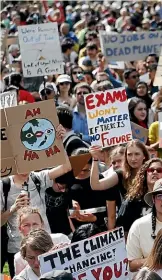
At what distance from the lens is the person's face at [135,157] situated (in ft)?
25.5

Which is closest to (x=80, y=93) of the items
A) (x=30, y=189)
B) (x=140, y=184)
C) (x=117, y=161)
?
(x=117, y=161)

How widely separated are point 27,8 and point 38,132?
1946 cm

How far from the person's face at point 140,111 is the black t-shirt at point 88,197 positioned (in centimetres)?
242

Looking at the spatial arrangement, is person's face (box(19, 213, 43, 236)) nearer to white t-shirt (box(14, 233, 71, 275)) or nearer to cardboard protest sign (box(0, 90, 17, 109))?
white t-shirt (box(14, 233, 71, 275))

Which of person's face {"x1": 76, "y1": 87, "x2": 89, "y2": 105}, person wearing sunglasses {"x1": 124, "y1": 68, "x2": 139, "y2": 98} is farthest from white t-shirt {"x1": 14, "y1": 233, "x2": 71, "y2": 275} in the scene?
person wearing sunglasses {"x1": 124, "y1": 68, "x2": 139, "y2": 98}

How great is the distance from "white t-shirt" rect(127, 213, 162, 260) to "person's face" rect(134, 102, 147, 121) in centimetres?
376

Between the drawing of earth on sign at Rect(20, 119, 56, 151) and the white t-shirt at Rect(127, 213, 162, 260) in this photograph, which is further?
the drawing of earth on sign at Rect(20, 119, 56, 151)

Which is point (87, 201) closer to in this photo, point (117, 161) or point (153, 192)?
point (117, 161)

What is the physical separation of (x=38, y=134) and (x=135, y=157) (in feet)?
2.64

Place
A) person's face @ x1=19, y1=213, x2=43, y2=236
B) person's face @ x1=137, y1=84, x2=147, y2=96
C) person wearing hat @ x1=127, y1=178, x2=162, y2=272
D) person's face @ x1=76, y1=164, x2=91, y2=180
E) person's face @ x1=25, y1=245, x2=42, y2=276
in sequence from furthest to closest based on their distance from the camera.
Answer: person's face @ x1=137, y1=84, x2=147, y2=96 < person's face @ x1=76, y1=164, x2=91, y2=180 < person's face @ x1=19, y1=213, x2=43, y2=236 < person wearing hat @ x1=127, y1=178, x2=162, y2=272 < person's face @ x1=25, y1=245, x2=42, y2=276

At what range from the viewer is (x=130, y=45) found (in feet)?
47.2

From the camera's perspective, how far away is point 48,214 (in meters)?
7.73

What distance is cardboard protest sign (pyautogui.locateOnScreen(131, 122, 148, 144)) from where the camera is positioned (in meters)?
9.35

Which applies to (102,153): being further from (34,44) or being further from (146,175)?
(34,44)
